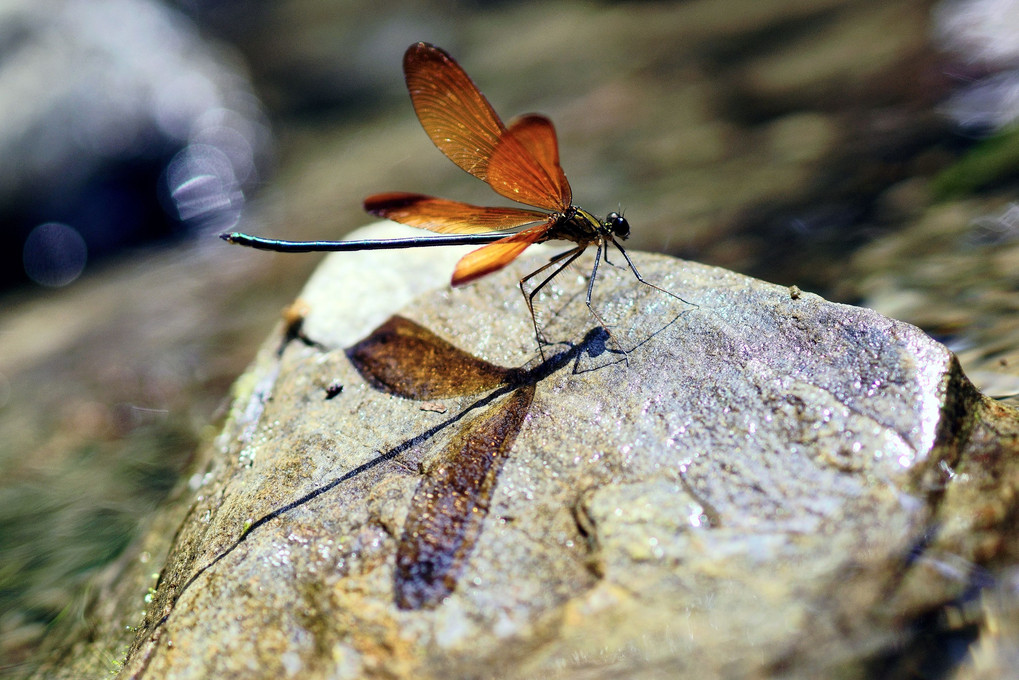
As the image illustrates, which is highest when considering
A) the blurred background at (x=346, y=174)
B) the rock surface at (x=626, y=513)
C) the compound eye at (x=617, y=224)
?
the compound eye at (x=617, y=224)

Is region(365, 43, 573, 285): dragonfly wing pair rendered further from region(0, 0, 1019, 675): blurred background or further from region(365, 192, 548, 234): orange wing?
region(0, 0, 1019, 675): blurred background

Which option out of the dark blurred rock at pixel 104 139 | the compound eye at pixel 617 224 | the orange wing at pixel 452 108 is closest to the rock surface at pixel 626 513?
the compound eye at pixel 617 224

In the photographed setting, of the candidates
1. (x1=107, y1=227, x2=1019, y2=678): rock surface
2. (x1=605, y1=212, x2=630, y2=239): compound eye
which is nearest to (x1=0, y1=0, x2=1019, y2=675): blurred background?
(x1=107, y1=227, x2=1019, y2=678): rock surface

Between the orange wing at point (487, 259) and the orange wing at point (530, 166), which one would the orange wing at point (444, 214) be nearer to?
the orange wing at point (530, 166)

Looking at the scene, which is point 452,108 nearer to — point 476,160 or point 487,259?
point 476,160

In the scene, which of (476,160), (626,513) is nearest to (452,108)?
(476,160)

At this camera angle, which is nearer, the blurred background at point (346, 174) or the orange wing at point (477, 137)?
the orange wing at point (477, 137)
